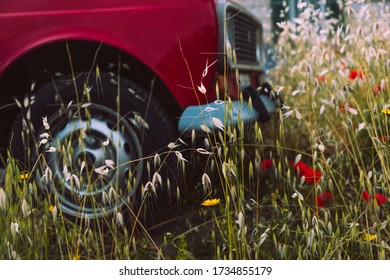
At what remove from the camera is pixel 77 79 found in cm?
263

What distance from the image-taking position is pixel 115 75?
2.63m

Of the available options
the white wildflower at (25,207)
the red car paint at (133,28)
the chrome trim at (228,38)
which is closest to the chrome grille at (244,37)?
the chrome trim at (228,38)

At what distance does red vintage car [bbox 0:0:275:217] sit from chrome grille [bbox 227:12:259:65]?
0.17 meters

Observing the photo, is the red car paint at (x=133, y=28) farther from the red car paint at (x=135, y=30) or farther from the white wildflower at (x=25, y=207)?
the white wildflower at (x=25, y=207)

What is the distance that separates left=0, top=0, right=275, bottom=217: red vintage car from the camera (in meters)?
2.53

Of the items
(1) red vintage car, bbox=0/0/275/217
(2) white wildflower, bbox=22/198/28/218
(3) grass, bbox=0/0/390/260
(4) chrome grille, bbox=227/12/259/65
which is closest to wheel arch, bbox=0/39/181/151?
(1) red vintage car, bbox=0/0/275/217

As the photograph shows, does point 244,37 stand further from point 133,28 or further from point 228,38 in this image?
point 133,28

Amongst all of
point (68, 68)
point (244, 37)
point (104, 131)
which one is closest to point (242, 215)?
point (104, 131)

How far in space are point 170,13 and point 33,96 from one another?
0.67 meters

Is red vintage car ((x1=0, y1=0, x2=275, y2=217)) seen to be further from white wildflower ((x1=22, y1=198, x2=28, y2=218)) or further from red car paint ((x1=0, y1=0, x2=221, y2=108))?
white wildflower ((x1=22, y1=198, x2=28, y2=218))

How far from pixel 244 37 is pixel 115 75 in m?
0.86

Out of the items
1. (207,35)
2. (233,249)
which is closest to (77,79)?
(207,35)

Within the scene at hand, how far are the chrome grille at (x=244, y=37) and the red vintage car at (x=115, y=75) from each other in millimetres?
174

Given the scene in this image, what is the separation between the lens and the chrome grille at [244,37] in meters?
2.85
